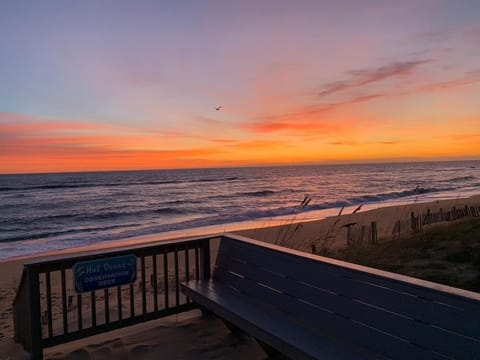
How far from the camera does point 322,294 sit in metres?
2.97

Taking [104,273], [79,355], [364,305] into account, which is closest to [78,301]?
[104,273]

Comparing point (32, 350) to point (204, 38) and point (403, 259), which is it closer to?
point (403, 259)

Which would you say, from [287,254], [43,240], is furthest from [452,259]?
[43,240]

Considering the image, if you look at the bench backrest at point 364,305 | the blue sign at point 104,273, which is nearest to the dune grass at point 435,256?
the bench backrest at point 364,305

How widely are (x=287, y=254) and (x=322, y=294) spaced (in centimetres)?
52

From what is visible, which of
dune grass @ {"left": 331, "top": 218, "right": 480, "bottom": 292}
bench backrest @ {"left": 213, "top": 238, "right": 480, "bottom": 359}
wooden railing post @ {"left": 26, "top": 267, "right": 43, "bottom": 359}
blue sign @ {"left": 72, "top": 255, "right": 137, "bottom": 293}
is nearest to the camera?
bench backrest @ {"left": 213, "top": 238, "right": 480, "bottom": 359}

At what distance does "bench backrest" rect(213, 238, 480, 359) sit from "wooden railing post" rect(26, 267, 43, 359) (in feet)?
6.11

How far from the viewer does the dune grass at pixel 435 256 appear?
19.1ft

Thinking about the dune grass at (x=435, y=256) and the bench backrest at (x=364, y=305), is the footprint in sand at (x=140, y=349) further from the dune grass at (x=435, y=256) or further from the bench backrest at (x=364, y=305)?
the dune grass at (x=435, y=256)

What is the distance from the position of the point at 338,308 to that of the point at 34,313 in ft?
8.83

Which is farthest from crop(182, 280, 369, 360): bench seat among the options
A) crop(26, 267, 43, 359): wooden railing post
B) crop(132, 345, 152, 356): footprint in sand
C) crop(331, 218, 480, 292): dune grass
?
crop(331, 218, 480, 292): dune grass

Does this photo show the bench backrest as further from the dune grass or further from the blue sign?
the dune grass

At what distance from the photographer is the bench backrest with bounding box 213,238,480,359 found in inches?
83.3

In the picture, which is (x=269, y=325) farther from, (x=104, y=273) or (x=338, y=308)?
(x=104, y=273)
